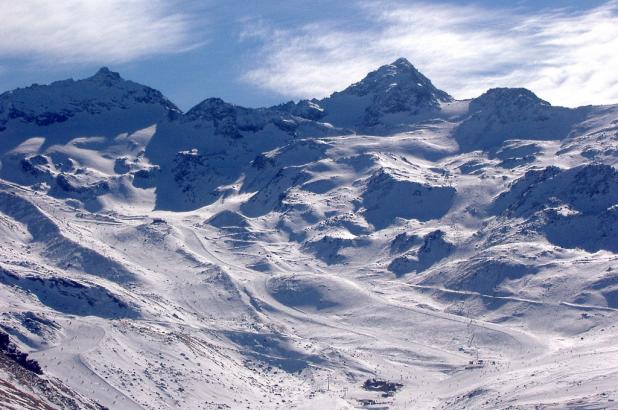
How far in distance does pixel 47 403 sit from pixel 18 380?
27.1ft

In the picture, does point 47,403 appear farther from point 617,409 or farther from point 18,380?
point 617,409

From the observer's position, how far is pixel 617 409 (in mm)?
198750

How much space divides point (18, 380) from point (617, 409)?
354 feet

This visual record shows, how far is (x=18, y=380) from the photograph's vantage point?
199500 mm

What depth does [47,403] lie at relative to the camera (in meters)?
195

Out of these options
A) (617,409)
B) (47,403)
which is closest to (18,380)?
(47,403)

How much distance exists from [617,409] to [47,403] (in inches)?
3998
